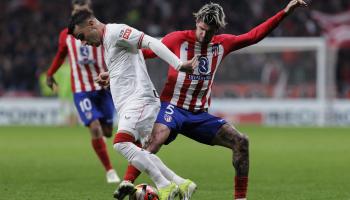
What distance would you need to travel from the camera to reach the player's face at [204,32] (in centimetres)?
834

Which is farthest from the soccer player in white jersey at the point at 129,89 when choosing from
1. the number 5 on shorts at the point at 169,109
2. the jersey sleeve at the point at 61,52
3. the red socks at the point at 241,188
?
the jersey sleeve at the point at 61,52

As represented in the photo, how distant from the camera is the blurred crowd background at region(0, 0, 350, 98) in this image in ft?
94.4

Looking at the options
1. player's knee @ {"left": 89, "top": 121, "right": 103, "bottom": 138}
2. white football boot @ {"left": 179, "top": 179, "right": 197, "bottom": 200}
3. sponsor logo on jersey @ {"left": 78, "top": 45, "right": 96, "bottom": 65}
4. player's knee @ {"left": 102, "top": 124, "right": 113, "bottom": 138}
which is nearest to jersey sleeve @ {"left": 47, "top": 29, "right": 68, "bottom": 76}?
sponsor logo on jersey @ {"left": 78, "top": 45, "right": 96, "bottom": 65}

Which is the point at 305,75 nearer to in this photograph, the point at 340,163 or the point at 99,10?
the point at 99,10

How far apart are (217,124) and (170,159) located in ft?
21.2

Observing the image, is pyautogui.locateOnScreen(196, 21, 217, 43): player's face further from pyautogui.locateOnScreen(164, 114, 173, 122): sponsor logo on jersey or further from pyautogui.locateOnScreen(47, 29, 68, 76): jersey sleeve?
pyautogui.locateOnScreen(47, 29, 68, 76): jersey sleeve

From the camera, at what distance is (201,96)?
28.5ft

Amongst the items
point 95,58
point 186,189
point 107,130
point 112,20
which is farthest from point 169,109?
point 112,20

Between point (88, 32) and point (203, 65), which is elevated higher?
point (88, 32)

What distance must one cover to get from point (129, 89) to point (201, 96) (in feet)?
2.86

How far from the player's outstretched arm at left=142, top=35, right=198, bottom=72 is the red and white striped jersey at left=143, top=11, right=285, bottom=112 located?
86 cm

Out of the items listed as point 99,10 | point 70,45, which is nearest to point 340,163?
point 70,45

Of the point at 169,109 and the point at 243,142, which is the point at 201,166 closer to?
the point at 169,109

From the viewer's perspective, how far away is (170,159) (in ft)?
49.0
